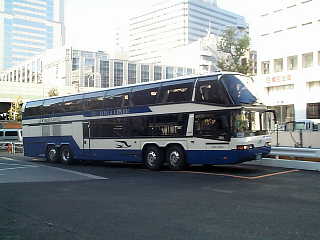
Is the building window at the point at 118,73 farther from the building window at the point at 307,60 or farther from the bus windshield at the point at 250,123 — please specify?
the bus windshield at the point at 250,123

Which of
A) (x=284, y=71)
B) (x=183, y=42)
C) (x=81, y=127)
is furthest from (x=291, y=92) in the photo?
(x=183, y=42)

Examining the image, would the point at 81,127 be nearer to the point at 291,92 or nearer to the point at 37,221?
the point at 37,221

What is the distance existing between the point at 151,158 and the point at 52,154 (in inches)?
309

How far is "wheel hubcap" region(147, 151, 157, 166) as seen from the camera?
646 inches

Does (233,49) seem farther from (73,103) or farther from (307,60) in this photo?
(73,103)

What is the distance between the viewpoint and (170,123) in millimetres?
15945

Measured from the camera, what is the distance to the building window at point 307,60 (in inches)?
1747

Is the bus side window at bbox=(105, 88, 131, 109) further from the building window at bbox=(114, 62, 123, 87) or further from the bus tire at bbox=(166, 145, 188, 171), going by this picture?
the building window at bbox=(114, 62, 123, 87)

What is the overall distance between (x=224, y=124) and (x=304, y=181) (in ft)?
11.1

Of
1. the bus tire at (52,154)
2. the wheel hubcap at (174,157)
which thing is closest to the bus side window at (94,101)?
the bus tire at (52,154)

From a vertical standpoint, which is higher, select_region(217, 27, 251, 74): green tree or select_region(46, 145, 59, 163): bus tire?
select_region(217, 27, 251, 74): green tree

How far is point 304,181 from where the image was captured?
1214 cm

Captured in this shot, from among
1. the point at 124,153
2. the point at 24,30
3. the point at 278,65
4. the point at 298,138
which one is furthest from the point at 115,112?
the point at 24,30

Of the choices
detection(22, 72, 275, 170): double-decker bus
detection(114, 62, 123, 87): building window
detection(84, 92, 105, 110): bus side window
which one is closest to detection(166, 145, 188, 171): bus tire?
detection(22, 72, 275, 170): double-decker bus
